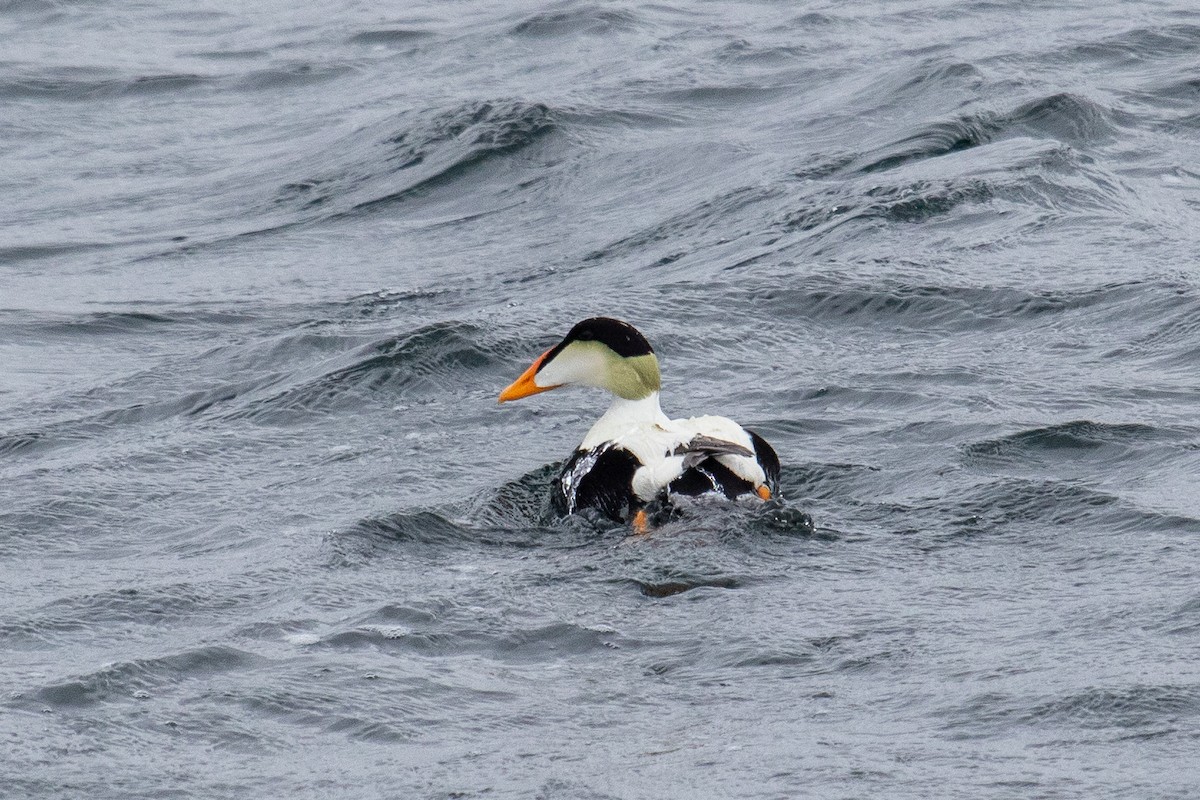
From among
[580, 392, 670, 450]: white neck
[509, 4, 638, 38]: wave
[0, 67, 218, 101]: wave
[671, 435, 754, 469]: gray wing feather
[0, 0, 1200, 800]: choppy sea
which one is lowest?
[0, 0, 1200, 800]: choppy sea

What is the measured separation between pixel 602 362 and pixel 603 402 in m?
1.59

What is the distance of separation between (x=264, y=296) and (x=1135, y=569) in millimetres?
5743

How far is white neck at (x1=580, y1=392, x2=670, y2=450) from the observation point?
22.9 feet

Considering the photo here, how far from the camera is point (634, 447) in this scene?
668cm

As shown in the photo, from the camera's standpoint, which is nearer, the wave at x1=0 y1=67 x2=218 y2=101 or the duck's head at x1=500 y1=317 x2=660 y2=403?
the duck's head at x1=500 y1=317 x2=660 y2=403

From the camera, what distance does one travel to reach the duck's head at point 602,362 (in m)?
7.00

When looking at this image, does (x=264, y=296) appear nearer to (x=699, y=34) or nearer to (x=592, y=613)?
(x=592, y=613)

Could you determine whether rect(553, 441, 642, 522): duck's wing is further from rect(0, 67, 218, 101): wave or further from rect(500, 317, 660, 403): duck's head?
rect(0, 67, 218, 101): wave

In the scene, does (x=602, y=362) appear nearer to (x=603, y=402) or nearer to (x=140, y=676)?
(x=603, y=402)

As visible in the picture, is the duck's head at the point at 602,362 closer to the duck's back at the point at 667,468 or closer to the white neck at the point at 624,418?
the white neck at the point at 624,418

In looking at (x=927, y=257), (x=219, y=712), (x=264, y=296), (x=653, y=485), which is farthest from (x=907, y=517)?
(x=264, y=296)

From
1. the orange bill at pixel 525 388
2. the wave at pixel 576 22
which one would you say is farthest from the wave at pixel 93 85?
the orange bill at pixel 525 388

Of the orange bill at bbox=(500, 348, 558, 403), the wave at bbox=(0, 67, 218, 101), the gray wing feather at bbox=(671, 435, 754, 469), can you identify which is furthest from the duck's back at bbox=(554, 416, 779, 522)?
the wave at bbox=(0, 67, 218, 101)

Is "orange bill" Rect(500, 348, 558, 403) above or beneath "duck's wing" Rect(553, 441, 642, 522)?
above
